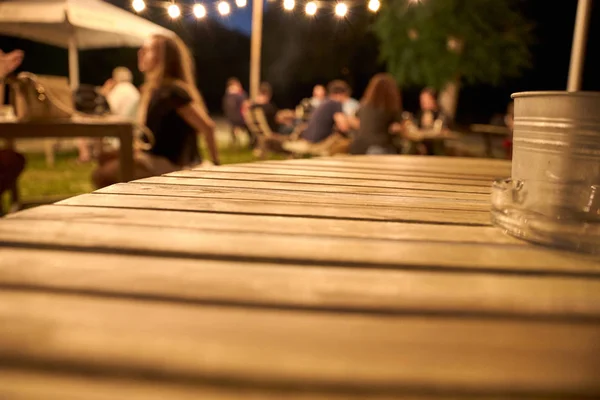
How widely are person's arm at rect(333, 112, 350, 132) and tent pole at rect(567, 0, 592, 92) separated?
3938mm

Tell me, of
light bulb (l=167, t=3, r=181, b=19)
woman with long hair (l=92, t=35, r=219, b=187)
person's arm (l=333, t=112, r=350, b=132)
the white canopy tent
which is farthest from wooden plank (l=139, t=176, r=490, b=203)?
light bulb (l=167, t=3, r=181, b=19)

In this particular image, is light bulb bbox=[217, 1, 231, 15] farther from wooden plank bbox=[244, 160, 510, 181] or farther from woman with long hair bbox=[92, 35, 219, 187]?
wooden plank bbox=[244, 160, 510, 181]

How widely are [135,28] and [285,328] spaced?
8472 mm

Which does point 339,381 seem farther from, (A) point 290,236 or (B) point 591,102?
(B) point 591,102

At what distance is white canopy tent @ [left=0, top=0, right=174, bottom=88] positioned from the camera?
6.89 m

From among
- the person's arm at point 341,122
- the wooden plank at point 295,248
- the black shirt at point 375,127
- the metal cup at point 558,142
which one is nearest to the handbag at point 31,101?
the wooden plank at point 295,248

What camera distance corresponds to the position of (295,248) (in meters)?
0.79

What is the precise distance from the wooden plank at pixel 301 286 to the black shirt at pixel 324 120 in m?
6.35

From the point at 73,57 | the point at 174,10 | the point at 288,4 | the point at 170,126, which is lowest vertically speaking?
the point at 170,126

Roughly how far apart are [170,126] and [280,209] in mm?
2531

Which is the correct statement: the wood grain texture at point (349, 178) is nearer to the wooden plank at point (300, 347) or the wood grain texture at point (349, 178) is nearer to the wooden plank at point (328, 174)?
the wooden plank at point (328, 174)

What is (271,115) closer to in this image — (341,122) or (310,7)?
(310,7)

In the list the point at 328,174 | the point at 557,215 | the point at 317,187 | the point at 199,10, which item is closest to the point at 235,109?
the point at 199,10

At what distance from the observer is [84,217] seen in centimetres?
93
